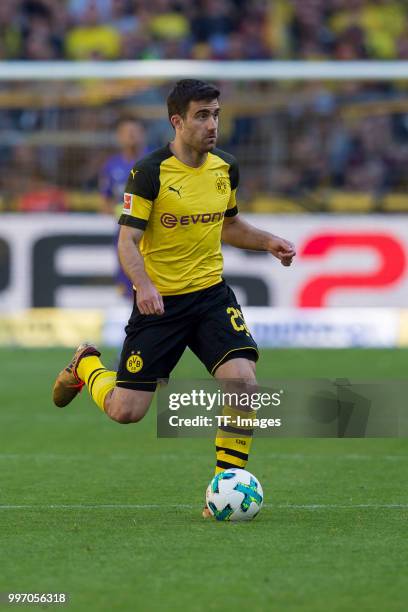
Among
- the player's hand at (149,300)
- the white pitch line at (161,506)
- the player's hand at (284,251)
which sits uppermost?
the player's hand at (284,251)

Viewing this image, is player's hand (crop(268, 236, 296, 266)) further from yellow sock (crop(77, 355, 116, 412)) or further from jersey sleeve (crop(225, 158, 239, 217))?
yellow sock (crop(77, 355, 116, 412))

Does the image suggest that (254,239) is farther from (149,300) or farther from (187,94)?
(149,300)

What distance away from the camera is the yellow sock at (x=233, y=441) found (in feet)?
21.9

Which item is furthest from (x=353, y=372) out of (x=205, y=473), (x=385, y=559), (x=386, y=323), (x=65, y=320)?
(x=385, y=559)

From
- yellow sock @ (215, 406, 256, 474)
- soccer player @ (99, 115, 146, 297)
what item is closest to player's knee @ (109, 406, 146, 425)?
yellow sock @ (215, 406, 256, 474)

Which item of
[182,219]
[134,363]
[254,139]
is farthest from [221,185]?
[254,139]

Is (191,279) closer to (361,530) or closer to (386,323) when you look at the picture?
(361,530)

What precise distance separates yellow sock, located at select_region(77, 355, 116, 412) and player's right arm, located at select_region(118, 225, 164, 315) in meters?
0.69

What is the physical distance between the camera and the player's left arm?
23.1 feet

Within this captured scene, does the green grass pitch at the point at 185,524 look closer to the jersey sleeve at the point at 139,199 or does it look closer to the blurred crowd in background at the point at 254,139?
the jersey sleeve at the point at 139,199

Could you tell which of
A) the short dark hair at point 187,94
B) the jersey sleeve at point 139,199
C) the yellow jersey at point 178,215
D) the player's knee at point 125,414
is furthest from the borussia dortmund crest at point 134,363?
the short dark hair at point 187,94

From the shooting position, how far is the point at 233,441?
262 inches

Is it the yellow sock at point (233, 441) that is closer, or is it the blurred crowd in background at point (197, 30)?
the yellow sock at point (233, 441)

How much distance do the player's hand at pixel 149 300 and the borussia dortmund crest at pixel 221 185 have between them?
751 millimetres
